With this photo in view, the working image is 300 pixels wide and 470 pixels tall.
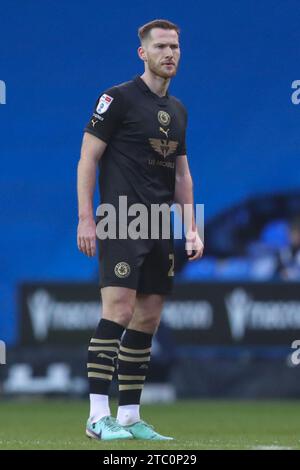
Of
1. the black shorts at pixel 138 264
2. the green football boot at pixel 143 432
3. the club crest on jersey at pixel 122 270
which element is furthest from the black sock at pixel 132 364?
the club crest on jersey at pixel 122 270

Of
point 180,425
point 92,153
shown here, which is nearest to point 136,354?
point 92,153

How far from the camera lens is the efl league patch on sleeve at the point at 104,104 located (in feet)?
18.7

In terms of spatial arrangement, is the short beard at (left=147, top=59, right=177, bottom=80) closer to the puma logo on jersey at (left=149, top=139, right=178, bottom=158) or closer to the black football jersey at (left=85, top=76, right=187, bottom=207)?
the black football jersey at (left=85, top=76, right=187, bottom=207)

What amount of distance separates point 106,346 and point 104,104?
1064 mm

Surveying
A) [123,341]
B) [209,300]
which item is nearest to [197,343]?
[209,300]

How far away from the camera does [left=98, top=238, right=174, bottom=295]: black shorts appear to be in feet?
18.5

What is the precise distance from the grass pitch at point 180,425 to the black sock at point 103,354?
0.25 meters

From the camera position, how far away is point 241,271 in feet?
36.4

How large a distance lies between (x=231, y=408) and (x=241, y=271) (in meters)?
1.86

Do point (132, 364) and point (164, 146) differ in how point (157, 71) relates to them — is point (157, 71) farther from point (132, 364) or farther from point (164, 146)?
point (132, 364)

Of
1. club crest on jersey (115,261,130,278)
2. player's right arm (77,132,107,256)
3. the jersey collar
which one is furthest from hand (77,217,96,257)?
the jersey collar

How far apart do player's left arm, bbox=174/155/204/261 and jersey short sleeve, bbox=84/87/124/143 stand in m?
0.46

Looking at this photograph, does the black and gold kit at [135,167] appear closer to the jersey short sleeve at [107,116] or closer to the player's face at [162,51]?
the jersey short sleeve at [107,116]

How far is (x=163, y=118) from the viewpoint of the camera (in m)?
5.84
